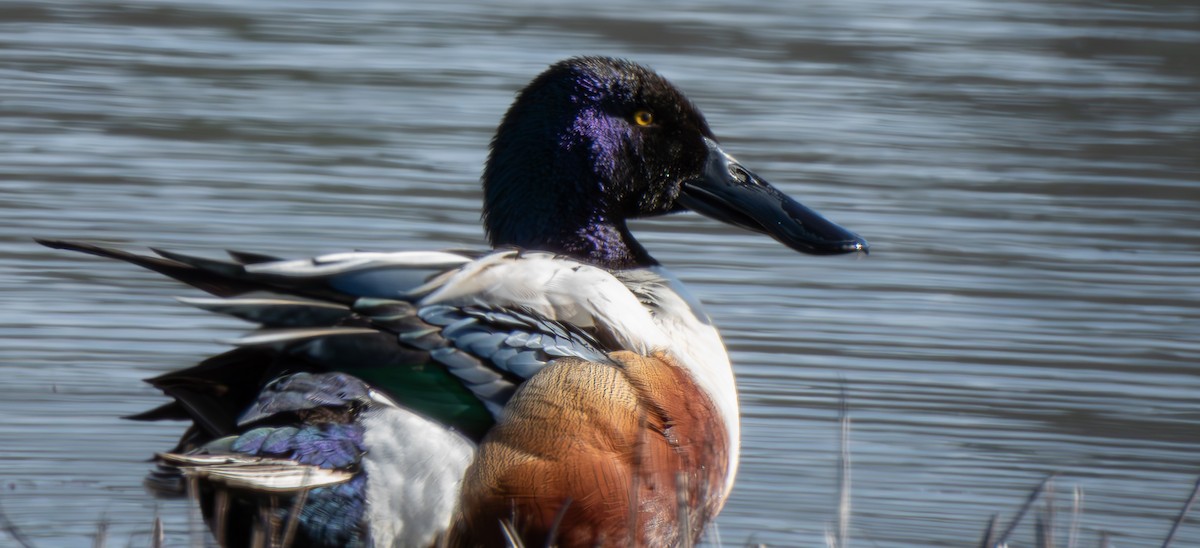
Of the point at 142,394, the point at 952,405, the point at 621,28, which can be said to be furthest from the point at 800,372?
the point at 621,28

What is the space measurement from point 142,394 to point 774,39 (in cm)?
611

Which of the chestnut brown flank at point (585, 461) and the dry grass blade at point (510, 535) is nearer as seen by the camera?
the dry grass blade at point (510, 535)

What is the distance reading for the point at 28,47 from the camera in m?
9.98

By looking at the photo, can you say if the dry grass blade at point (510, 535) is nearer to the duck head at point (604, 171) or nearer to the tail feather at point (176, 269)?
the tail feather at point (176, 269)

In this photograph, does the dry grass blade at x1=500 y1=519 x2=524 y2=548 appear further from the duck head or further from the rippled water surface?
the duck head

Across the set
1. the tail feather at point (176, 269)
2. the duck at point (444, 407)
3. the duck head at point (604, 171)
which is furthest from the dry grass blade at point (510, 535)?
the duck head at point (604, 171)

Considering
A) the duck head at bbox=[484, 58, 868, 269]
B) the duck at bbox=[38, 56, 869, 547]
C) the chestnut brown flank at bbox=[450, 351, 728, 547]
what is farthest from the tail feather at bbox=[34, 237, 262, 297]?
the duck head at bbox=[484, 58, 868, 269]

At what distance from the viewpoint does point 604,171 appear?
4625mm

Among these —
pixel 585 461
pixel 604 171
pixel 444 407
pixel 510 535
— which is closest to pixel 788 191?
pixel 604 171

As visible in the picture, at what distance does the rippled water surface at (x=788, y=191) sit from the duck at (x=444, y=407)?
1.78 ft

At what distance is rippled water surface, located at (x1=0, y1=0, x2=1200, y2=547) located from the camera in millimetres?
5387

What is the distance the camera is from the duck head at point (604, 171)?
14.9ft

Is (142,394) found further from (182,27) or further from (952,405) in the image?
(182,27)

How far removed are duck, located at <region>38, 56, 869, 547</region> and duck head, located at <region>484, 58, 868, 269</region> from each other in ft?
1.31
